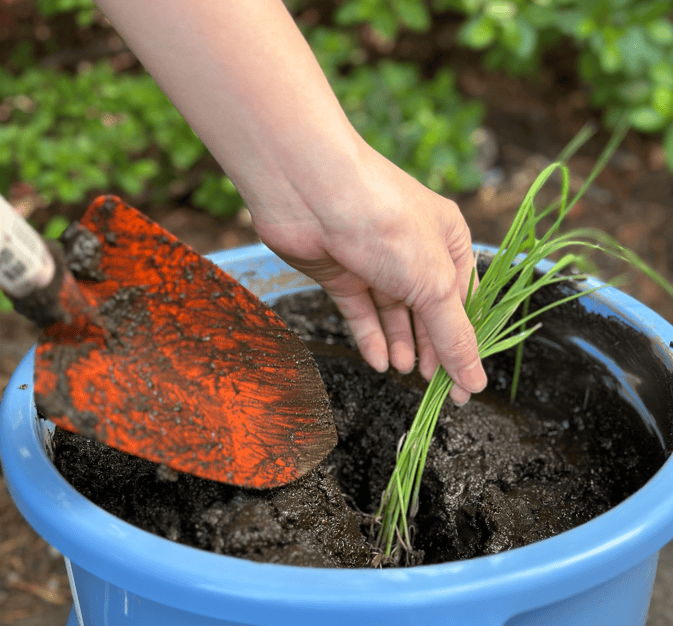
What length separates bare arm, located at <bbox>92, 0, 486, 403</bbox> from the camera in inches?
29.2

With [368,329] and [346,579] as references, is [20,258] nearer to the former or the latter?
[346,579]

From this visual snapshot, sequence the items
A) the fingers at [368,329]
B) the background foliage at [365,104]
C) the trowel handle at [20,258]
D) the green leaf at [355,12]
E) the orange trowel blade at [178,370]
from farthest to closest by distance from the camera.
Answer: the green leaf at [355,12], the background foliage at [365,104], the fingers at [368,329], the orange trowel blade at [178,370], the trowel handle at [20,258]

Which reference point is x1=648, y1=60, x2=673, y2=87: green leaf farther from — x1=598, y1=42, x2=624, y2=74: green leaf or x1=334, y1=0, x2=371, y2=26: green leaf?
x1=334, y1=0, x2=371, y2=26: green leaf

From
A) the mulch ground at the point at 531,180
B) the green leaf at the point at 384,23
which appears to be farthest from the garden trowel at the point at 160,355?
the green leaf at the point at 384,23

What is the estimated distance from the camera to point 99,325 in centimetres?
75

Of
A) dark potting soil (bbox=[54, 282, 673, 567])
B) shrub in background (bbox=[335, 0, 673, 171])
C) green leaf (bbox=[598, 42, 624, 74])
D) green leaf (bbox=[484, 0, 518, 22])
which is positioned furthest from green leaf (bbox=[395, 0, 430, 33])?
dark potting soil (bbox=[54, 282, 673, 567])

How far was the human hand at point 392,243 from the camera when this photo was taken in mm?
838

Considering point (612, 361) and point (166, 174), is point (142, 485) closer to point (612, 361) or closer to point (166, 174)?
point (612, 361)

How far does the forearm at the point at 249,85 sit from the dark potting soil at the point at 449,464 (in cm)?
39

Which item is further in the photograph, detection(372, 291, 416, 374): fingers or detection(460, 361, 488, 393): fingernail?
detection(372, 291, 416, 374): fingers

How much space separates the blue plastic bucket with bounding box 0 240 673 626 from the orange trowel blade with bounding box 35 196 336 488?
104 mm

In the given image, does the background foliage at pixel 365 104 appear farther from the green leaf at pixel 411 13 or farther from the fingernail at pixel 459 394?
the fingernail at pixel 459 394

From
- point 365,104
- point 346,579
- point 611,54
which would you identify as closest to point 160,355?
point 346,579

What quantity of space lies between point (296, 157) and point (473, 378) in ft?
1.38
